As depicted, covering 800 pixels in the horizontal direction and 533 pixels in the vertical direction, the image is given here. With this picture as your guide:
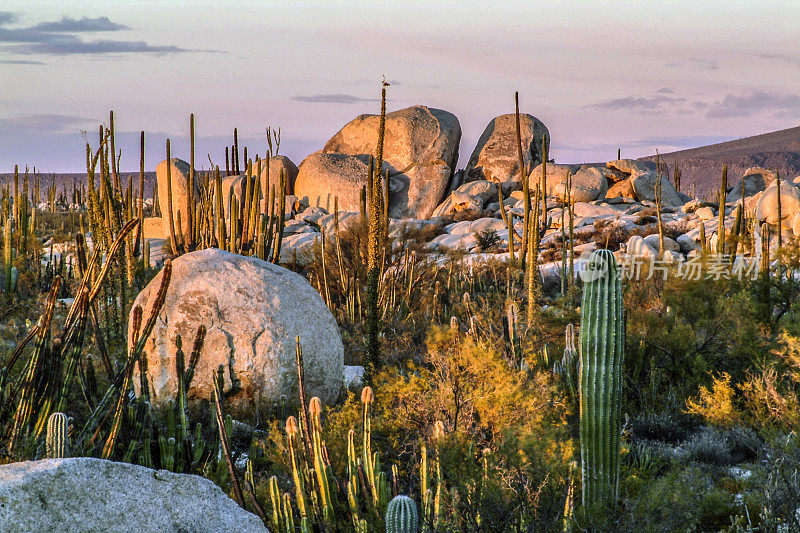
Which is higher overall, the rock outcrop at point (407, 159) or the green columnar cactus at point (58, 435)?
the rock outcrop at point (407, 159)

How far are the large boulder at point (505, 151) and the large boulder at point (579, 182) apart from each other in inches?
65.1

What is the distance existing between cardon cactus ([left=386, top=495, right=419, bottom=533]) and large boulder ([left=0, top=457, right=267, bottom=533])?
629 mm

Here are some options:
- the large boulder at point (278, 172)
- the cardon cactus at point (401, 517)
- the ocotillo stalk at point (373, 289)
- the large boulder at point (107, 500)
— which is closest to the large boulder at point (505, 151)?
the large boulder at point (278, 172)

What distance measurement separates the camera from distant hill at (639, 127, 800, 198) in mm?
77500

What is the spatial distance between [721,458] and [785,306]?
542 cm

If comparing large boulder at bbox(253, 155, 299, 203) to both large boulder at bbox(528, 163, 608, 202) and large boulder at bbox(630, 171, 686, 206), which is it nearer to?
large boulder at bbox(528, 163, 608, 202)

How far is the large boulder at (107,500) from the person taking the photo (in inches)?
78.2

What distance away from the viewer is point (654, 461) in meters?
4.55

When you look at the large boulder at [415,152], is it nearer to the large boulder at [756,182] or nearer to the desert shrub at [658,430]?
the large boulder at [756,182]

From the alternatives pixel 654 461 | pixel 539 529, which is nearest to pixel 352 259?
pixel 654 461

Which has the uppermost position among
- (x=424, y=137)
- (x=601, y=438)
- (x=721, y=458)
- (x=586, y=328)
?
(x=424, y=137)

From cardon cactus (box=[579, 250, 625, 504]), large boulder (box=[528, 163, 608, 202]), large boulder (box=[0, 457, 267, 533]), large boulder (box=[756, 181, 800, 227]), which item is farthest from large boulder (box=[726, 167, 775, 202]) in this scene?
large boulder (box=[0, 457, 267, 533])

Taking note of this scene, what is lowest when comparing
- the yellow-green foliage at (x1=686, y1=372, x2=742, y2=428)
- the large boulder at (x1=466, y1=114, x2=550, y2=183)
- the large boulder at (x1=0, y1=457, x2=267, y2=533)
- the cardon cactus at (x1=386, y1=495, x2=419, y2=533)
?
the yellow-green foliage at (x1=686, y1=372, x2=742, y2=428)

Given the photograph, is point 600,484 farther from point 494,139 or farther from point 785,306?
point 494,139
